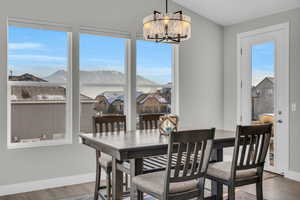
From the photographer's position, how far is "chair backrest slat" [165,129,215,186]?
214 centimetres

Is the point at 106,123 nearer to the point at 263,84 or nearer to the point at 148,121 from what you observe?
the point at 148,121

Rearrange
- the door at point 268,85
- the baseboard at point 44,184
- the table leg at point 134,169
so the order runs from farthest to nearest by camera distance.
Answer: the door at point 268,85
the baseboard at point 44,184
the table leg at point 134,169

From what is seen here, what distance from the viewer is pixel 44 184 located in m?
3.87

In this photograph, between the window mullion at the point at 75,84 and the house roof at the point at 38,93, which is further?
the window mullion at the point at 75,84

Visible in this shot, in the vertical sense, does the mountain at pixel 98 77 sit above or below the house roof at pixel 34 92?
above

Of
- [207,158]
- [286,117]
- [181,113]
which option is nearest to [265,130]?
[207,158]

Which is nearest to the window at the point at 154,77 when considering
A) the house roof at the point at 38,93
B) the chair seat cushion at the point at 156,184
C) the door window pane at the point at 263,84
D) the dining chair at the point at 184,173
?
the house roof at the point at 38,93

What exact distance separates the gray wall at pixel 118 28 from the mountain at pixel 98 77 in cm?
67

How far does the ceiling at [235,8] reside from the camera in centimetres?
421

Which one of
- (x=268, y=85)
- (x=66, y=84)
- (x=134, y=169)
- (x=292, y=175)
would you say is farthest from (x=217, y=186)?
(x=66, y=84)

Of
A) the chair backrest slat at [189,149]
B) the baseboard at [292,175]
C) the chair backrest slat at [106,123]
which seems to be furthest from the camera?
the baseboard at [292,175]

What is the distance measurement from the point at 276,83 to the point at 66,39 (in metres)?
3.17

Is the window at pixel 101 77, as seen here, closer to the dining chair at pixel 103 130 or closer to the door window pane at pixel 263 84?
the dining chair at pixel 103 130

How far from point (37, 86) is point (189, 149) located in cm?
255
